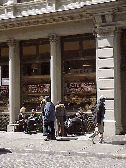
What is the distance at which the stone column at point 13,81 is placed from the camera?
21.5m

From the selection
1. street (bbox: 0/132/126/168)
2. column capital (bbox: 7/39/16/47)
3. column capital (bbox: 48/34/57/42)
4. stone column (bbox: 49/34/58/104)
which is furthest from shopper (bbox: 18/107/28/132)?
street (bbox: 0/132/126/168)

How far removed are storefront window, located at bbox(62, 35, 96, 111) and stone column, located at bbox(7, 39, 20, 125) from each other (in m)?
3.03

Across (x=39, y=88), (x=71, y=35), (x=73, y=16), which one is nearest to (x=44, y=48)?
(x=71, y=35)

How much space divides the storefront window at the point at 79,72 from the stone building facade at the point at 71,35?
0.12m

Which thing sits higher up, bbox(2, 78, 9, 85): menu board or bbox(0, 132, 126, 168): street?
bbox(2, 78, 9, 85): menu board

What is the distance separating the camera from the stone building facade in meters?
18.1

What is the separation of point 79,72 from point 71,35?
2.11m

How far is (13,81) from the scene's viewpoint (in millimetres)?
21609

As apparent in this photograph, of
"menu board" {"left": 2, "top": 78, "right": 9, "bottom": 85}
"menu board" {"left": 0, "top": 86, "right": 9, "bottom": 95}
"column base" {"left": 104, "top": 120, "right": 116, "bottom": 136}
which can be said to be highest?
"menu board" {"left": 2, "top": 78, "right": 9, "bottom": 85}

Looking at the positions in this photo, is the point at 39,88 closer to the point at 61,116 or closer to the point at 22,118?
the point at 22,118

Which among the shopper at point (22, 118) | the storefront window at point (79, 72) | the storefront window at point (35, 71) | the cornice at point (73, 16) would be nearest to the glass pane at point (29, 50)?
the storefront window at point (35, 71)

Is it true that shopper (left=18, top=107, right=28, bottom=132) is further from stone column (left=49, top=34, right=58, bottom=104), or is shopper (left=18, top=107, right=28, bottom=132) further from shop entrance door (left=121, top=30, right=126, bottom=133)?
shop entrance door (left=121, top=30, right=126, bottom=133)

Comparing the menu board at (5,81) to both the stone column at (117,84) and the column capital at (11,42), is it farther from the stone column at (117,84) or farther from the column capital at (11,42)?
the stone column at (117,84)

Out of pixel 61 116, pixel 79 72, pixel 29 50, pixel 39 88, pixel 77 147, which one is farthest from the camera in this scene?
pixel 29 50
